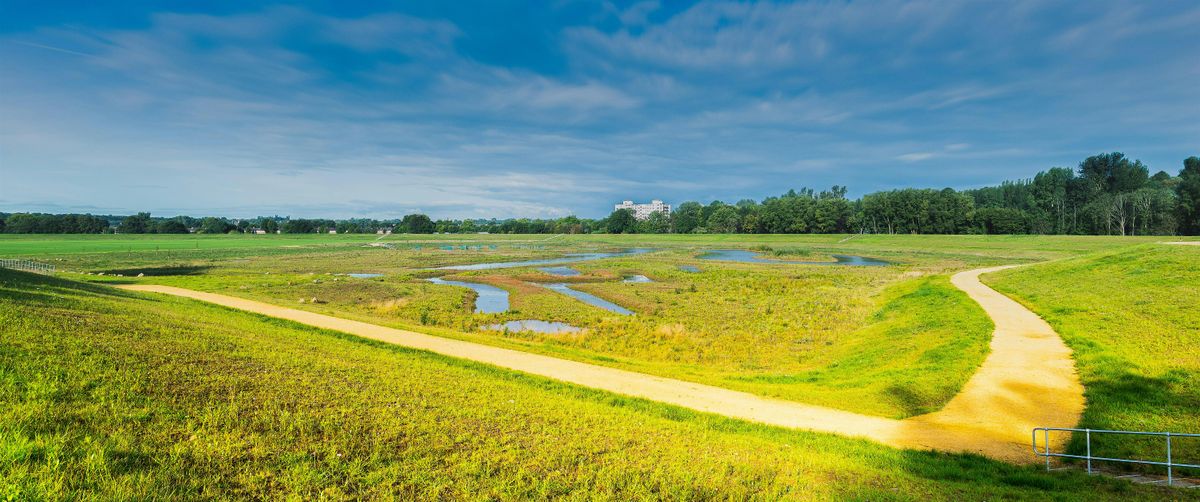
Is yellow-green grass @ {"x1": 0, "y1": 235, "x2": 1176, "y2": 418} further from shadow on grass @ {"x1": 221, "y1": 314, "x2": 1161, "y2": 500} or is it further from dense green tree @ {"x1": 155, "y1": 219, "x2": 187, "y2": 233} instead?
dense green tree @ {"x1": 155, "y1": 219, "x2": 187, "y2": 233}

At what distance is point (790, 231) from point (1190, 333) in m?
146

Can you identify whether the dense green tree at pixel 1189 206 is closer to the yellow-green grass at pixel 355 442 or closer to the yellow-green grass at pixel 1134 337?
the yellow-green grass at pixel 1134 337

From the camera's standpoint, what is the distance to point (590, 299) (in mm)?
41188

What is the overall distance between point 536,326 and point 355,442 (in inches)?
918

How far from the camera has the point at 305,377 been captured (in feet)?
30.0

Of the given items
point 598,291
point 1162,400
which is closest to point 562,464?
point 1162,400

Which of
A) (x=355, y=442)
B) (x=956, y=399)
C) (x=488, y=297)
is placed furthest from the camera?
(x=488, y=297)

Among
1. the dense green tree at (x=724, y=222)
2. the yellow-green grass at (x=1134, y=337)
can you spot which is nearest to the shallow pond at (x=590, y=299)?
the yellow-green grass at (x=1134, y=337)

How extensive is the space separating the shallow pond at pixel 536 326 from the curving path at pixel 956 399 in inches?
377

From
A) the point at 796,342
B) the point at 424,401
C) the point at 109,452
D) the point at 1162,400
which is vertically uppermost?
the point at 109,452

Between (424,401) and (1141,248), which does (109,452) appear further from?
(1141,248)

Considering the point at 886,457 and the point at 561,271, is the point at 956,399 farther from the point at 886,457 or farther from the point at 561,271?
the point at 561,271

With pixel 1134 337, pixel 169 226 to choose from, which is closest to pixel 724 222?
pixel 1134 337

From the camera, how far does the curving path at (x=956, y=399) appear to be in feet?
34.7
